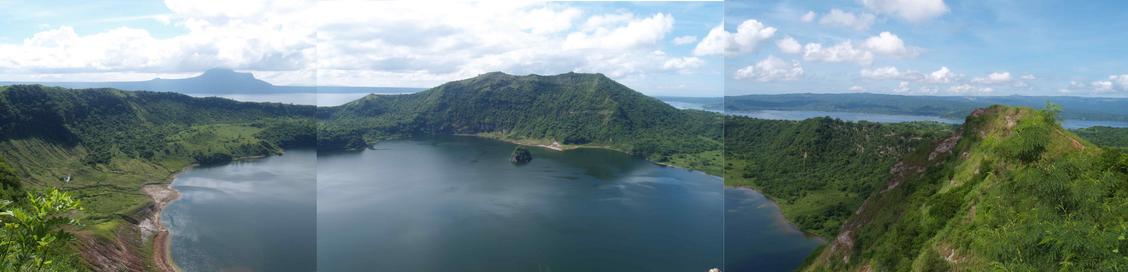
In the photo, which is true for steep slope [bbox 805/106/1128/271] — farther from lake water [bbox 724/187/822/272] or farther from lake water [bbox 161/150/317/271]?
lake water [bbox 161/150/317/271]

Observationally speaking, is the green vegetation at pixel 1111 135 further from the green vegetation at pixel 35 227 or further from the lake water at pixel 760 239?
the green vegetation at pixel 35 227

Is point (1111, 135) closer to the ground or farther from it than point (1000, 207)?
farther from it

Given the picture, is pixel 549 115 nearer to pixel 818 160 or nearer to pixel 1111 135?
pixel 818 160

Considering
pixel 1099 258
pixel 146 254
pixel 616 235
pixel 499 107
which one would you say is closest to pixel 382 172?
pixel 146 254

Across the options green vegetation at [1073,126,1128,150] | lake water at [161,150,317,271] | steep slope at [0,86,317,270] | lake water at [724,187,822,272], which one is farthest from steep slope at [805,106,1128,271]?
steep slope at [0,86,317,270]

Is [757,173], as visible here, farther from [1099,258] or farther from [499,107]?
[499,107]

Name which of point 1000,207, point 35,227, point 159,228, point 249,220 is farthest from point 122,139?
point 1000,207
